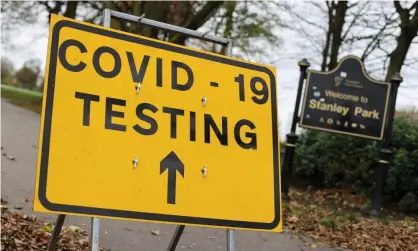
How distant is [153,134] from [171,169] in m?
0.21

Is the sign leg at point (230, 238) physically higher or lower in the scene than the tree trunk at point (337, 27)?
lower

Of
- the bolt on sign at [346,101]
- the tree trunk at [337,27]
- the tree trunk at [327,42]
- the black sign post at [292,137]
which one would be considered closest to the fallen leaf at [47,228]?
the black sign post at [292,137]

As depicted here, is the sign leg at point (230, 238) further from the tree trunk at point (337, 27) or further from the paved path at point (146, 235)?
the tree trunk at point (337, 27)

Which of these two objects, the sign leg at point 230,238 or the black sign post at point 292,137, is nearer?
the sign leg at point 230,238

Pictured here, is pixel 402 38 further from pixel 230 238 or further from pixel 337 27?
pixel 230 238

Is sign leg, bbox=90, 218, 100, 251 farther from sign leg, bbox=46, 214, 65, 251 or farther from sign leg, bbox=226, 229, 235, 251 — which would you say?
sign leg, bbox=226, 229, 235, 251

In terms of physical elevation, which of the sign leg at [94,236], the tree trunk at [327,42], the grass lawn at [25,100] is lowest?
the sign leg at [94,236]

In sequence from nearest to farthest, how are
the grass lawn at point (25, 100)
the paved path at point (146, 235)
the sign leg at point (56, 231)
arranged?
1. the sign leg at point (56, 231)
2. the paved path at point (146, 235)
3. the grass lawn at point (25, 100)

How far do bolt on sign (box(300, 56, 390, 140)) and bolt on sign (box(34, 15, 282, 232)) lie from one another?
6318 mm

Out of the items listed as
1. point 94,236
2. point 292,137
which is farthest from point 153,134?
point 292,137

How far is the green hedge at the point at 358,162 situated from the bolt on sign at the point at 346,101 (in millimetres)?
876

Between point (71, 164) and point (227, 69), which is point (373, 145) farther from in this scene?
point (71, 164)

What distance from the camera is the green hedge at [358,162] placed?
365 inches

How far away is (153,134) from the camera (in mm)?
2734
